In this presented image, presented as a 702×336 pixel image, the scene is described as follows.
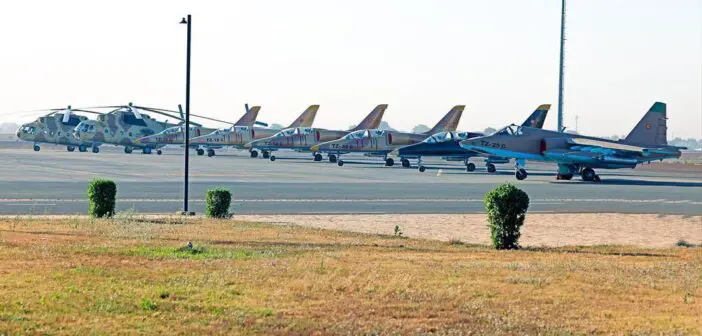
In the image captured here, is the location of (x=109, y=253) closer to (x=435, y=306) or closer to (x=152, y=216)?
(x=435, y=306)

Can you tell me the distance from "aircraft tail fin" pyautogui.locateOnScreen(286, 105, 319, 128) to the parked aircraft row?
0.24 ft

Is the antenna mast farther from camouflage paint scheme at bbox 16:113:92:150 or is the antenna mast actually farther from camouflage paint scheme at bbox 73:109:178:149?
camouflage paint scheme at bbox 16:113:92:150

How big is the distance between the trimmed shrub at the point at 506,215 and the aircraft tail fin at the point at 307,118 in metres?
62.8

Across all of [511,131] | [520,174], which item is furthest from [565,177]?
[511,131]

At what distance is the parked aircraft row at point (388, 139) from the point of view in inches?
2074

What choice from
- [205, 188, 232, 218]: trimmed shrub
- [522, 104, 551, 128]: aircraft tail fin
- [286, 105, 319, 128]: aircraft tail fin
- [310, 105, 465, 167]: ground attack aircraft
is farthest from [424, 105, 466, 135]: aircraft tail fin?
[205, 188, 232, 218]: trimmed shrub

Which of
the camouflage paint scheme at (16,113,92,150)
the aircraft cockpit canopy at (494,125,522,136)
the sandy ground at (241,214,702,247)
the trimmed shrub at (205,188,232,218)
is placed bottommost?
the sandy ground at (241,214,702,247)

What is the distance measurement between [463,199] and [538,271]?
68.0 ft

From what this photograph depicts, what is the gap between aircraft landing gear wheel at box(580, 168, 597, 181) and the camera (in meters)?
52.5

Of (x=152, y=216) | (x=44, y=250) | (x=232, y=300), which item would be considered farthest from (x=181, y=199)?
(x=232, y=300)

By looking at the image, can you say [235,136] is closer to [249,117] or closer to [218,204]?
[249,117]

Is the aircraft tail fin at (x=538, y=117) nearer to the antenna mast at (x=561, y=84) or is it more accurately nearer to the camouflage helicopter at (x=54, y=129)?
the antenna mast at (x=561, y=84)

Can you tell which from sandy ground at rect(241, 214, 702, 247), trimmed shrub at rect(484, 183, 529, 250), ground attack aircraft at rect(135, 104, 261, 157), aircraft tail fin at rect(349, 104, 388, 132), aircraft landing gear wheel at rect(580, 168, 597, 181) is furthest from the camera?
ground attack aircraft at rect(135, 104, 261, 157)

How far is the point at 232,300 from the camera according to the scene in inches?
516
